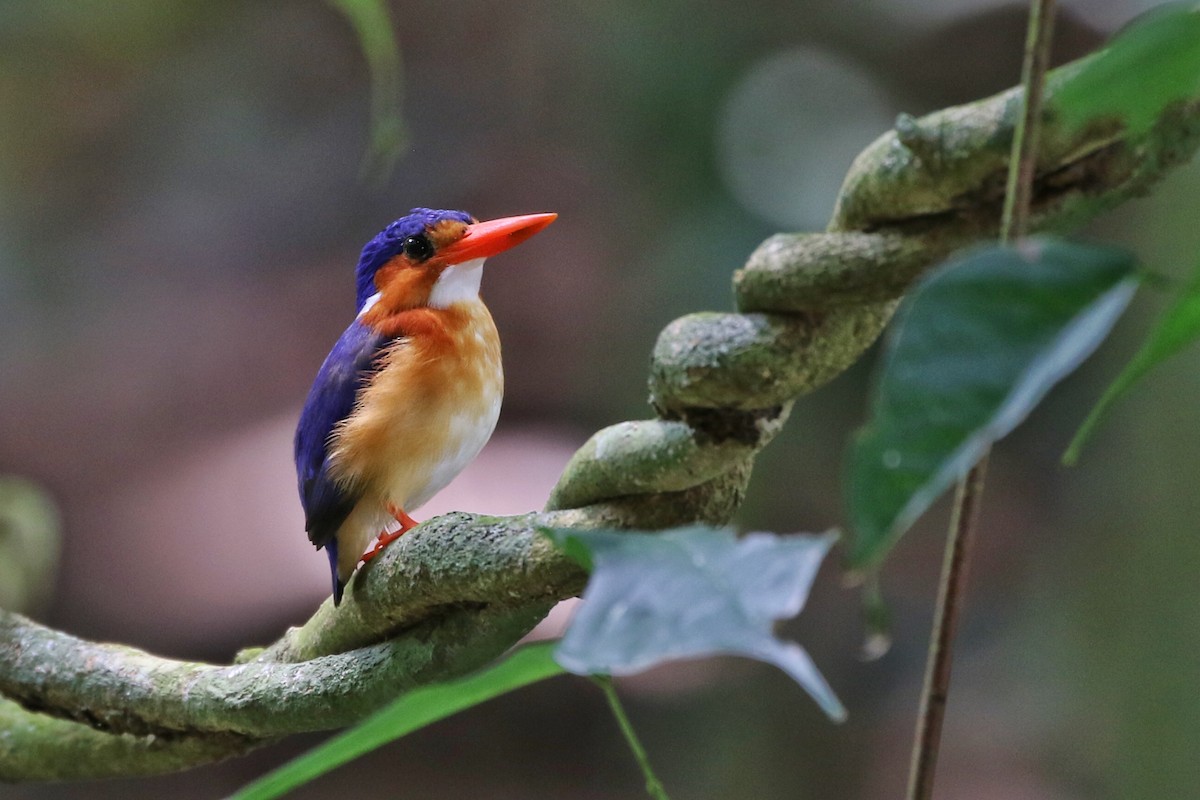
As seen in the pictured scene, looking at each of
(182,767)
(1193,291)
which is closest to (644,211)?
(182,767)

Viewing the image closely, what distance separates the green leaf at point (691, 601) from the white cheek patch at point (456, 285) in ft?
2.03

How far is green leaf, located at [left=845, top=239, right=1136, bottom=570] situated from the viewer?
0.97 ft

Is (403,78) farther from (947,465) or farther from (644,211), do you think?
(947,465)

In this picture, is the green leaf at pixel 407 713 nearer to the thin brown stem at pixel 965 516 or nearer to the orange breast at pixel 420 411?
the thin brown stem at pixel 965 516

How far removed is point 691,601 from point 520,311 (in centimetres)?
264

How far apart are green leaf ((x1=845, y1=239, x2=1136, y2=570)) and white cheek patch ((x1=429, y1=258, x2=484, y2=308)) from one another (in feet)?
2.20

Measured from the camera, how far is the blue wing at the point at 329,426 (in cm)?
92

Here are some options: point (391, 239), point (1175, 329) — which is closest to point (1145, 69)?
point (1175, 329)

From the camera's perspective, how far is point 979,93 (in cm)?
298

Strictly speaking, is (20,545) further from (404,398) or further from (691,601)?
(691,601)

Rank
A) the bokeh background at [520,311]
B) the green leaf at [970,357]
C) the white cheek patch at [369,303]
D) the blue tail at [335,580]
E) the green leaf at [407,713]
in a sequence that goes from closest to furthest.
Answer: the green leaf at [970,357] → the green leaf at [407,713] → the blue tail at [335,580] → the white cheek patch at [369,303] → the bokeh background at [520,311]

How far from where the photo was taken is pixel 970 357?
1.01ft

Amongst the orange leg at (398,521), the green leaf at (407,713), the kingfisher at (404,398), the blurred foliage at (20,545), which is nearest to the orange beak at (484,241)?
the kingfisher at (404,398)

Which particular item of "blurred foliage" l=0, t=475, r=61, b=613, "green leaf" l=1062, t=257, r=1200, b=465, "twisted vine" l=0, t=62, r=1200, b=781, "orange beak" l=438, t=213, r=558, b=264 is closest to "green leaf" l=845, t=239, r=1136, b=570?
"green leaf" l=1062, t=257, r=1200, b=465
